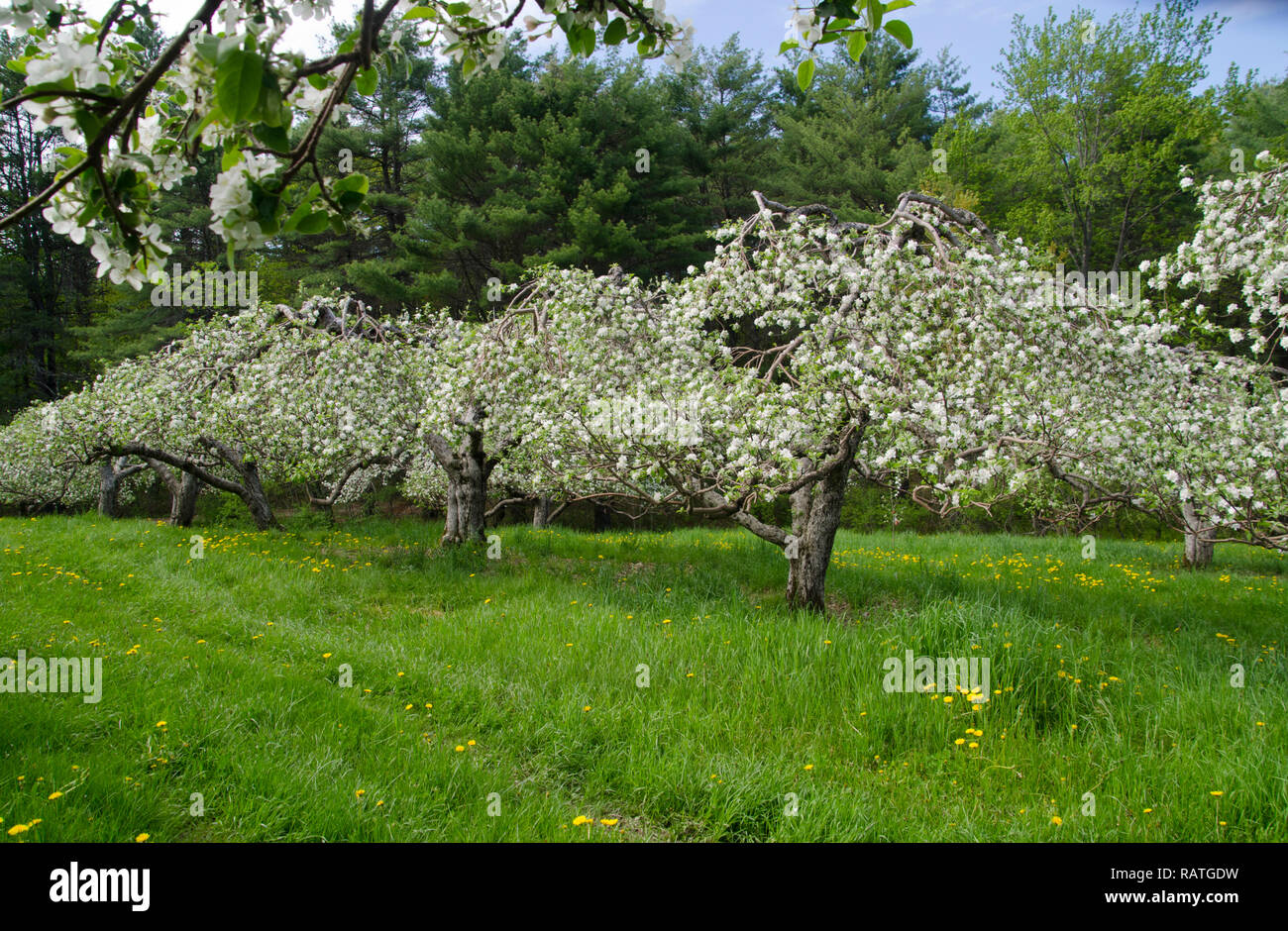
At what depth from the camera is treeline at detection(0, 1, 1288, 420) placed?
69.3ft

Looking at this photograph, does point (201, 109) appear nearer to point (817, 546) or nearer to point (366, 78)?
point (366, 78)

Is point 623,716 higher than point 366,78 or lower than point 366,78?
lower

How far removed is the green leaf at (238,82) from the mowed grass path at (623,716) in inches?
135

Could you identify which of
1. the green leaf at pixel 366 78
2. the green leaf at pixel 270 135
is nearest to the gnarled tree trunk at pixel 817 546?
the green leaf at pixel 366 78

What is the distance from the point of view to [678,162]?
945 inches

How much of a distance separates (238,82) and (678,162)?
2485 centimetres

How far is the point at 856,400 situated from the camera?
626cm

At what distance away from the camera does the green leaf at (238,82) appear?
1.32 meters

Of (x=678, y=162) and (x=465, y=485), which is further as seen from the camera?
(x=678, y=162)

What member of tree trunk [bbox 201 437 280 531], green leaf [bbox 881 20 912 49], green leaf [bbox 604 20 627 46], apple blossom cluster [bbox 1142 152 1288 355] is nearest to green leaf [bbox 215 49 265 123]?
green leaf [bbox 604 20 627 46]

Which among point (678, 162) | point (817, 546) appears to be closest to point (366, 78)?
point (817, 546)

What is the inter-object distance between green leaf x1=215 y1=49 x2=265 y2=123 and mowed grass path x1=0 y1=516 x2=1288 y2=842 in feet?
11.2

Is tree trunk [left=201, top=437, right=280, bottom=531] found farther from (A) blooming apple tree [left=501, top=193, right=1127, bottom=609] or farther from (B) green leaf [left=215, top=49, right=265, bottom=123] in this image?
(B) green leaf [left=215, top=49, right=265, bottom=123]

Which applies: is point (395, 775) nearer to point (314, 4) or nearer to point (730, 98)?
point (314, 4)
